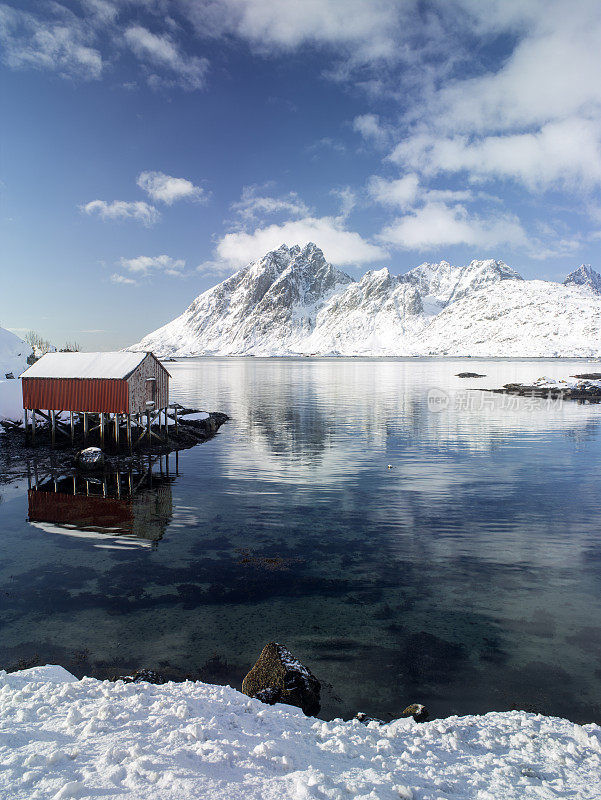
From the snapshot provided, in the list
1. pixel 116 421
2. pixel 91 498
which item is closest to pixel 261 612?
pixel 91 498

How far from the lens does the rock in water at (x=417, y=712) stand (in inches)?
363

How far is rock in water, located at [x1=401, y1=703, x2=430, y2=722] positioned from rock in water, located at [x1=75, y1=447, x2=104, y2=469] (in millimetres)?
28516

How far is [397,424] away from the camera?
4978cm

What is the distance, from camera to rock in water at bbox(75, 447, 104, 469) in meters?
32.2

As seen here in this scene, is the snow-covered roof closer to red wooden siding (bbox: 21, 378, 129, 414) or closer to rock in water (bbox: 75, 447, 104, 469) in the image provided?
red wooden siding (bbox: 21, 378, 129, 414)

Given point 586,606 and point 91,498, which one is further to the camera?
point 91,498

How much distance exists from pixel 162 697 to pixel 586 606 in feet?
40.3

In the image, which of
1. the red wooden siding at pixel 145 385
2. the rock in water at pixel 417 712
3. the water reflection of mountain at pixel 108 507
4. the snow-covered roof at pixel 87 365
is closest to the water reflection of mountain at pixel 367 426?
the water reflection of mountain at pixel 108 507

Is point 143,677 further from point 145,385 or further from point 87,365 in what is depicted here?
point 87,365

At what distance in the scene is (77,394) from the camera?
124 ft

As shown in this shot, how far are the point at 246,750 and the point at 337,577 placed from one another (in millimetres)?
8691

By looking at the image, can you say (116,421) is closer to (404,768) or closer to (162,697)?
(162,697)

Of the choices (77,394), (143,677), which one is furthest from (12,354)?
(143,677)

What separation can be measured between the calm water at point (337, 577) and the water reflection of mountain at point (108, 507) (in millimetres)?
151
